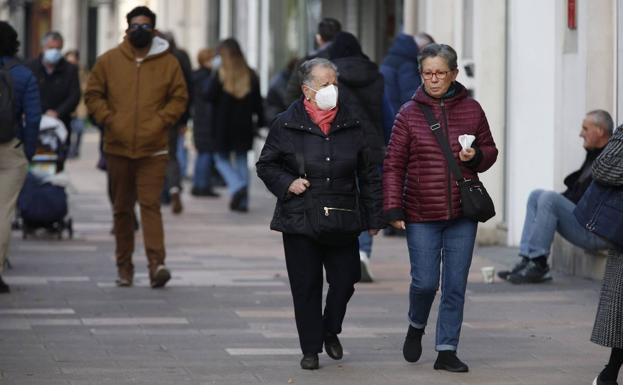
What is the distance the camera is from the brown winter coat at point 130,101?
12133mm

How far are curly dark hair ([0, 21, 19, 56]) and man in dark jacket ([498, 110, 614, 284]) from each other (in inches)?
150

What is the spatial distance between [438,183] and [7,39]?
4.62m

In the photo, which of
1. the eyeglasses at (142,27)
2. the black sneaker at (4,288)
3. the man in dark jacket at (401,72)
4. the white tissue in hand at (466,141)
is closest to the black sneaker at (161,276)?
the black sneaker at (4,288)

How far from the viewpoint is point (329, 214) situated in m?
8.64

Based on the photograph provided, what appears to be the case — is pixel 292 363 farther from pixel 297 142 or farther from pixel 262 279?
pixel 262 279

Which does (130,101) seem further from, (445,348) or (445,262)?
(445,348)

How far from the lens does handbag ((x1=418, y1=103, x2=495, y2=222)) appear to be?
848cm

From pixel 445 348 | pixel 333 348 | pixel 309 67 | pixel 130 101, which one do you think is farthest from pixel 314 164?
pixel 130 101

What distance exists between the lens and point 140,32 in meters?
12.2

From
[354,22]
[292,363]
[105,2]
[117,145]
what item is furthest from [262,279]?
[105,2]

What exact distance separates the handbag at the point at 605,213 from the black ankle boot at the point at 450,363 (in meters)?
1.04

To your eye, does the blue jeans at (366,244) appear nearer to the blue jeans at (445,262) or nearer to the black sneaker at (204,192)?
the blue jeans at (445,262)

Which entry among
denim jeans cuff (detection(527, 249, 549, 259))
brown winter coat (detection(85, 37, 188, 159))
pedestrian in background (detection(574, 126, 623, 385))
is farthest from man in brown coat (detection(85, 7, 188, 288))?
pedestrian in background (detection(574, 126, 623, 385))

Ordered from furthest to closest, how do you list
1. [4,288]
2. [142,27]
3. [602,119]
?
[142,27], [4,288], [602,119]
